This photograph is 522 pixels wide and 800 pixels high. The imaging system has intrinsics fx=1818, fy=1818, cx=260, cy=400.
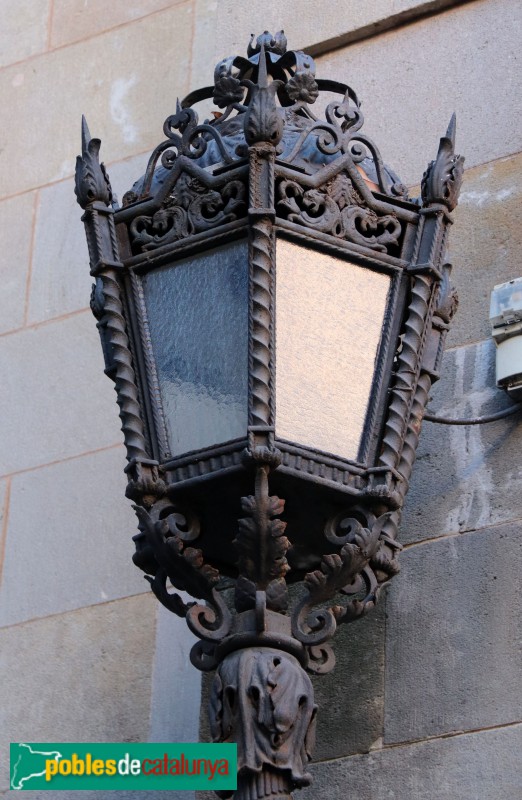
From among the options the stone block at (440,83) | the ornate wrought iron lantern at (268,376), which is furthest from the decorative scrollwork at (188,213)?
the stone block at (440,83)

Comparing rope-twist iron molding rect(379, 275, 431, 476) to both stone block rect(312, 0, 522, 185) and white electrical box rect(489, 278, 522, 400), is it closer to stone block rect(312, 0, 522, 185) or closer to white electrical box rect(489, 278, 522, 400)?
white electrical box rect(489, 278, 522, 400)

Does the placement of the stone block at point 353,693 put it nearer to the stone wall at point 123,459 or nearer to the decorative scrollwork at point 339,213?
the stone wall at point 123,459

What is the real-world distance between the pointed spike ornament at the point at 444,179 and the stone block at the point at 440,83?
2.40 ft

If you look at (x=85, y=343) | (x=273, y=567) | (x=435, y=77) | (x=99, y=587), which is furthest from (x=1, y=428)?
(x=273, y=567)

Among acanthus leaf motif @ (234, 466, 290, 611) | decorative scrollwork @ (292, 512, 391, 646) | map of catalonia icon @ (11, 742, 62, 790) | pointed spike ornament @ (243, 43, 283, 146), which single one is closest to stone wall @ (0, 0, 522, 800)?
map of catalonia icon @ (11, 742, 62, 790)

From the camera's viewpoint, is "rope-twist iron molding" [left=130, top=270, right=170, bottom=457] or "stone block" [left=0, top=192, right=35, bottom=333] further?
"stone block" [left=0, top=192, right=35, bottom=333]

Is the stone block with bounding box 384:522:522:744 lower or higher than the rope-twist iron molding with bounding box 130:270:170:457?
lower

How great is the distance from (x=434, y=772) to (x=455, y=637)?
309mm

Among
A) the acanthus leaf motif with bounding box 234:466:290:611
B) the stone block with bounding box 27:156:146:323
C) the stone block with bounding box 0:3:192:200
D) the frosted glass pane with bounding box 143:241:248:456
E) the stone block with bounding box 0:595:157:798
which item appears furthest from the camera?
the stone block with bounding box 0:3:192:200

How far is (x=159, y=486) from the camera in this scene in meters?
3.52

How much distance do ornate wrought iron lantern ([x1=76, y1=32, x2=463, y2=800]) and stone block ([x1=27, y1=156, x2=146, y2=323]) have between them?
1.39 meters

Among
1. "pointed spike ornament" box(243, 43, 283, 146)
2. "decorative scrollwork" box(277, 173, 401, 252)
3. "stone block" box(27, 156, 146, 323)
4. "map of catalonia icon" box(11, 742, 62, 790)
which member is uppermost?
"stone block" box(27, 156, 146, 323)

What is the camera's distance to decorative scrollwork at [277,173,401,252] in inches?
145

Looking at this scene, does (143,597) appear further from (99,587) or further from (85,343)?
(85,343)
